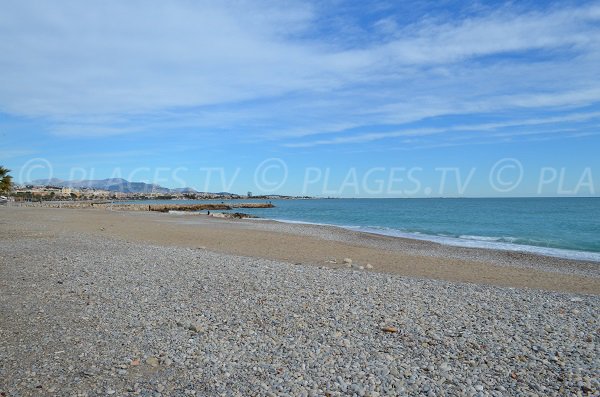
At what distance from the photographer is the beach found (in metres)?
5.02

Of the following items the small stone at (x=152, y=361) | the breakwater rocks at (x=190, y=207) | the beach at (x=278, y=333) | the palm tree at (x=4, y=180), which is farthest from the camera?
the breakwater rocks at (x=190, y=207)

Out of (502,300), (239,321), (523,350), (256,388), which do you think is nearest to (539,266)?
(502,300)

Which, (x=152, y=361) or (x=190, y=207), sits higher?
(x=190, y=207)

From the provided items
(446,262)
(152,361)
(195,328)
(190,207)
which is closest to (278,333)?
(195,328)

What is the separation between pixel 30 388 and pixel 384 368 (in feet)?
12.9

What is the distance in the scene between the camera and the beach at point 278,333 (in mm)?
5016

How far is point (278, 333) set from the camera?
6625mm

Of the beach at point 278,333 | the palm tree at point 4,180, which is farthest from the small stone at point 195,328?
the palm tree at point 4,180

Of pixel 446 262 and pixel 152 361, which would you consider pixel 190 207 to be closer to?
pixel 446 262

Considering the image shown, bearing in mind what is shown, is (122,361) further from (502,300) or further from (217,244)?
(217,244)

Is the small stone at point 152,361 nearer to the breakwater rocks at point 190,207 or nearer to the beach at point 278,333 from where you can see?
the beach at point 278,333

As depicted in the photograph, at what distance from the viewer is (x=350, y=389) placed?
486 cm

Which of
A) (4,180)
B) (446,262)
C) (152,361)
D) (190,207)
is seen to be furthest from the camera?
(190,207)

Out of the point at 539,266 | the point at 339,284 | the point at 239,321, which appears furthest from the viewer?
the point at 539,266
